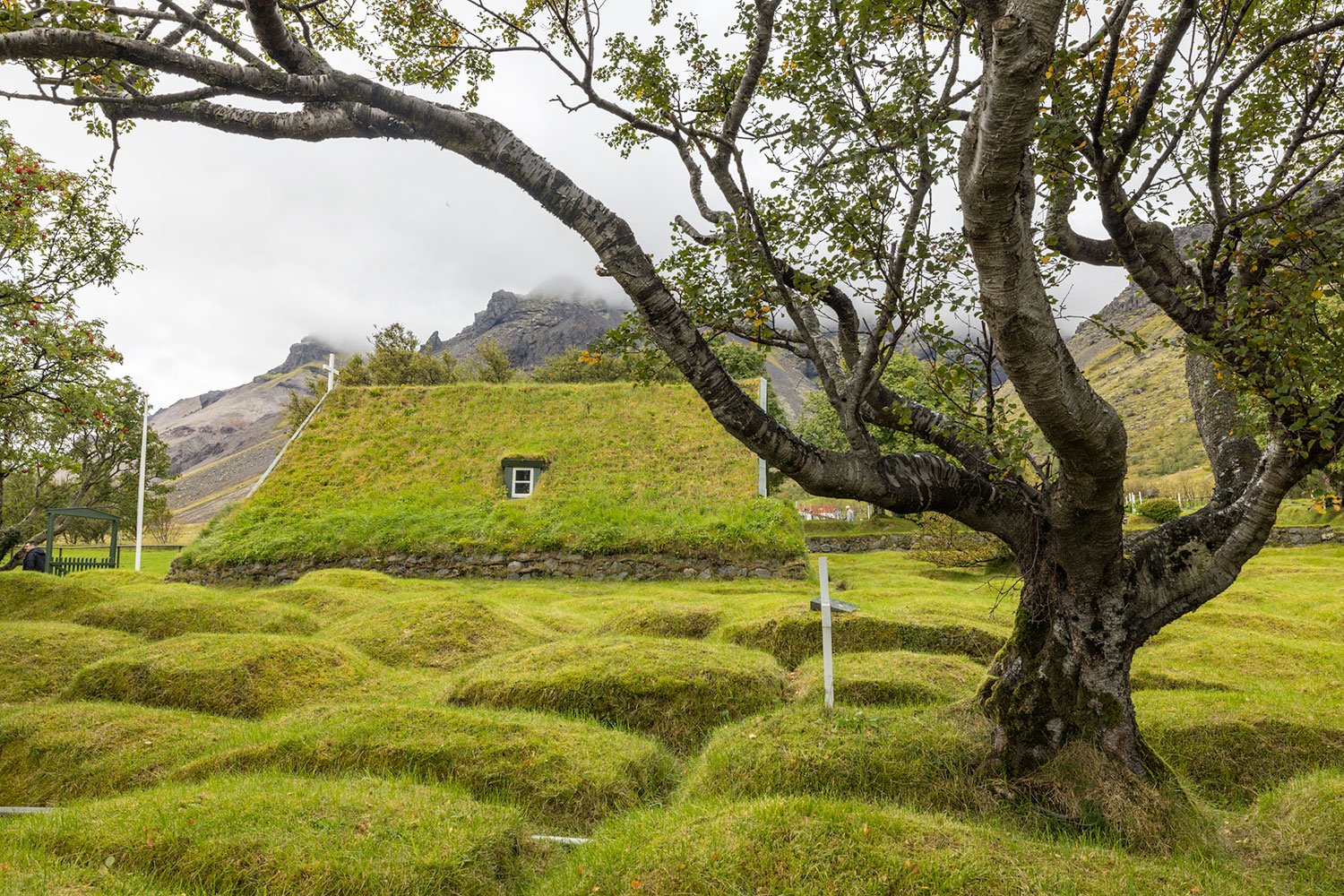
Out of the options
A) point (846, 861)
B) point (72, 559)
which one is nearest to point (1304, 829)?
point (846, 861)

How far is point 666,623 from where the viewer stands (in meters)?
12.4

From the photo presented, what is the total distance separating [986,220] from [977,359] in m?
2.24

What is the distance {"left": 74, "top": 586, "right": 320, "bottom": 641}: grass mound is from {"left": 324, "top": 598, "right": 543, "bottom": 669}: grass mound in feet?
2.74

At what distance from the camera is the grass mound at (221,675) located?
359 inches

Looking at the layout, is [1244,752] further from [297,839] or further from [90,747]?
[90,747]

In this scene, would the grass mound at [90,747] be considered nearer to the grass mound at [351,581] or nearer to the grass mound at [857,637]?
the grass mound at [857,637]

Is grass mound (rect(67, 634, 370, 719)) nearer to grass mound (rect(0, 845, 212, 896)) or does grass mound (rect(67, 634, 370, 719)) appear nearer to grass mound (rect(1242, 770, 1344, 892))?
grass mound (rect(0, 845, 212, 896))

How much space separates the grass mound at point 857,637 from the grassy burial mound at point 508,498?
971 centimetres

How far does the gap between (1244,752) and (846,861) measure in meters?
5.19

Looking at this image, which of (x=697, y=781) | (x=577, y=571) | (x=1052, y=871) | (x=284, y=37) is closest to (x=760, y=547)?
(x=577, y=571)

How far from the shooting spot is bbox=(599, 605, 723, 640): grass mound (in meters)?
12.2

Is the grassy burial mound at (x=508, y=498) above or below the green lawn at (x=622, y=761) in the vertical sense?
above

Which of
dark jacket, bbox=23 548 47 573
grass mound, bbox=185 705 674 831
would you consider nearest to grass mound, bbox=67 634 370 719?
grass mound, bbox=185 705 674 831

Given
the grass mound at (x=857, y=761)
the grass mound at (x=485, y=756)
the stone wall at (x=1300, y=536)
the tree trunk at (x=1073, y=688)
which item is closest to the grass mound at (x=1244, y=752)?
the tree trunk at (x=1073, y=688)
